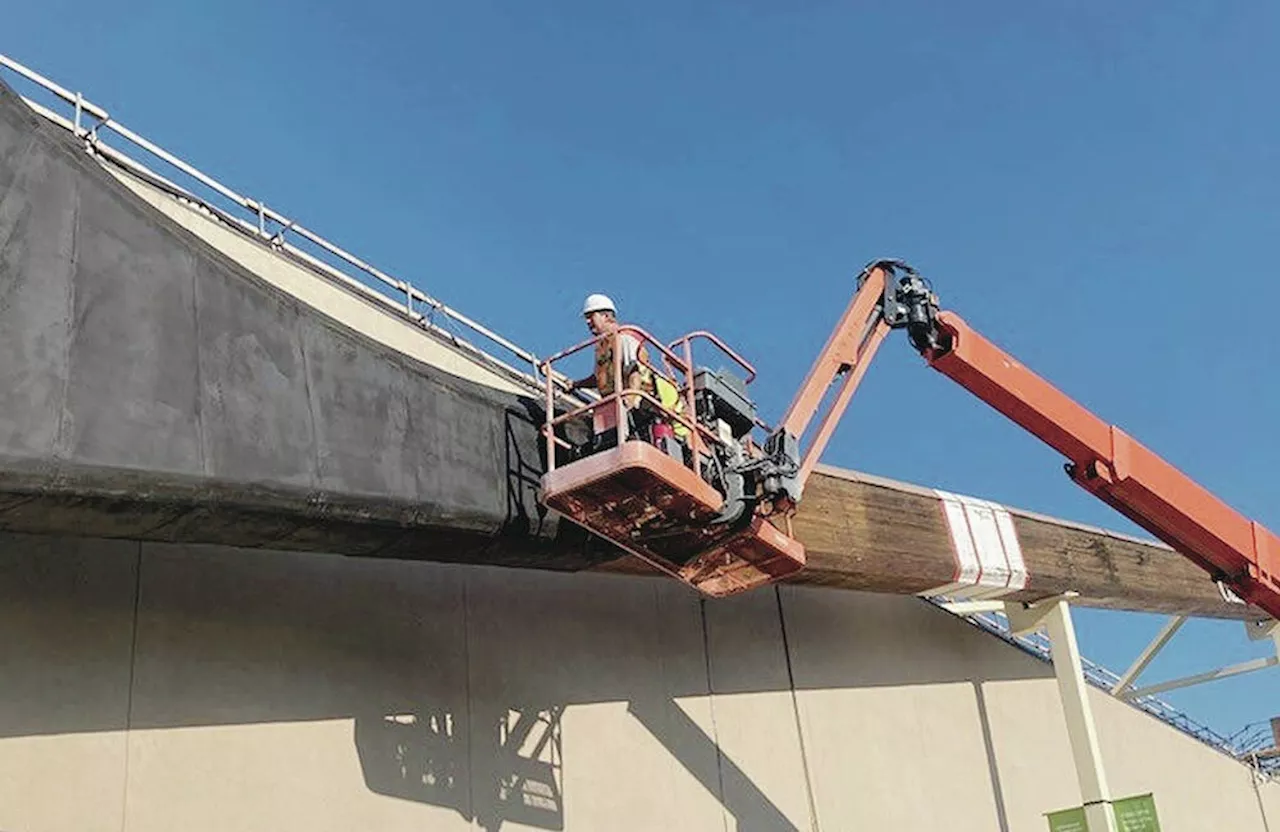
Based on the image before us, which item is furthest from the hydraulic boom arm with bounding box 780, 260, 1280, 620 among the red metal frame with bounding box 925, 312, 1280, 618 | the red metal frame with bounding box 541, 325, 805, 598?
the red metal frame with bounding box 541, 325, 805, 598

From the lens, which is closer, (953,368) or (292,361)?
(292,361)

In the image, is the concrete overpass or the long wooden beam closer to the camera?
the concrete overpass

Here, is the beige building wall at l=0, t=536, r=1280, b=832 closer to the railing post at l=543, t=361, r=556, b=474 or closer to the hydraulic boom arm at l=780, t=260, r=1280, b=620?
the railing post at l=543, t=361, r=556, b=474

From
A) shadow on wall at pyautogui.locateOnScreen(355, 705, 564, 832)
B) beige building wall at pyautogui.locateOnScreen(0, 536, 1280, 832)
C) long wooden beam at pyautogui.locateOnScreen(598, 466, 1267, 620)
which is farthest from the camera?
long wooden beam at pyautogui.locateOnScreen(598, 466, 1267, 620)

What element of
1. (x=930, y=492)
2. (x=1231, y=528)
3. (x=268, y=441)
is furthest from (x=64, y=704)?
(x=1231, y=528)

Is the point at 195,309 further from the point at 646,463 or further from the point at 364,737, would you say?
the point at 364,737

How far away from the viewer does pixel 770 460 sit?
8.67 metres

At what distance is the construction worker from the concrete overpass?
2.07ft

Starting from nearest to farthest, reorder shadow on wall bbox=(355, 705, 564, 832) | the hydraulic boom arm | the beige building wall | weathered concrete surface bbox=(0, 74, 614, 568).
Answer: weathered concrete surface bbox=(0, 74, 614, 568) < the beige building wall < shadow on wall bbox=(355, 705, 564, 832) < the hydraulic boom arm

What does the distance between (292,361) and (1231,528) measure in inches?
381

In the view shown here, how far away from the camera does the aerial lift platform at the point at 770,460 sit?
790 cm

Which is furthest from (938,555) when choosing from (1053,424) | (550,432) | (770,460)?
(550,432)

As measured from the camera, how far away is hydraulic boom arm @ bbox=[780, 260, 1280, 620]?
10.4m

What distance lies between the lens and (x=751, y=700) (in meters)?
11.8
